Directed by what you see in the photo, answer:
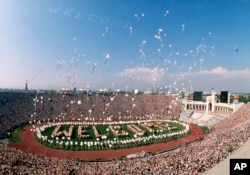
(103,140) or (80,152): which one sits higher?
(103,140)

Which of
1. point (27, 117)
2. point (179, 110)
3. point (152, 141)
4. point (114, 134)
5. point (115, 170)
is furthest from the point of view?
point (179, 110)

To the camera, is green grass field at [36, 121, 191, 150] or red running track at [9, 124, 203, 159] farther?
green grass field at [36, 121, 191, 150]

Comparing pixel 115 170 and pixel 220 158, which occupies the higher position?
pixel 220 158

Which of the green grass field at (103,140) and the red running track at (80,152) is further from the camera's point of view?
the green grass field at (103,140)

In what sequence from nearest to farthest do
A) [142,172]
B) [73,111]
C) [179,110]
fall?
[142,172]
[73,111]
[179,110]

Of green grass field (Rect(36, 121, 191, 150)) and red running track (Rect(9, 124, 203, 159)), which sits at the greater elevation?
green grass field (Rect(36, 121, 191, 150))

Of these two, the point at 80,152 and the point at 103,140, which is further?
the point at 103,140

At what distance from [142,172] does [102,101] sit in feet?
274

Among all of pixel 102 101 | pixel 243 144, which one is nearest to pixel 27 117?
pixel 102 101

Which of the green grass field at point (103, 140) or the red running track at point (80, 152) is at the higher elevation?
the green grass field at point (103, 140)

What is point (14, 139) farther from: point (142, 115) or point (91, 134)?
point (142, 115)

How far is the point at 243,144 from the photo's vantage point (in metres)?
35.7

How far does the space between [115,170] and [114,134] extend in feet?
115

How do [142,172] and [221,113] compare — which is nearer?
[142,172]
